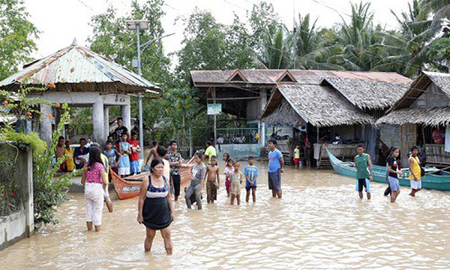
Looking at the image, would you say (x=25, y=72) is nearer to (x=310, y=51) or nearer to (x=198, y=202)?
(x=198, y=202)

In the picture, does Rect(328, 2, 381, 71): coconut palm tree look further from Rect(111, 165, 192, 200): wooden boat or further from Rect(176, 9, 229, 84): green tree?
Rect(111, 165, 192, 200): wooden boat

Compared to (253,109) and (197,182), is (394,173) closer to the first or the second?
(197,182)

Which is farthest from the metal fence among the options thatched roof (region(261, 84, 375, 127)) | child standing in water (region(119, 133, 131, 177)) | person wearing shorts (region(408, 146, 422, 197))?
thatched roof (region(261, 84, 375, 127))

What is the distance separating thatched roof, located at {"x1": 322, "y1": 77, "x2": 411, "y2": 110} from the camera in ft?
66.7

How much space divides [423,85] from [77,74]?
12.3 m

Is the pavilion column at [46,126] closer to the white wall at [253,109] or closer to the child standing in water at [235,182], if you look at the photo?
the child standing in water at [235,182]

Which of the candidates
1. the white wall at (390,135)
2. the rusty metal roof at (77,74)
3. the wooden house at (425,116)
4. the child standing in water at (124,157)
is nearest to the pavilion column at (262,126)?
the white wall at (390,135)

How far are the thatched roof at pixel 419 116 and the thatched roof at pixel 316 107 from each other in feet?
6.18

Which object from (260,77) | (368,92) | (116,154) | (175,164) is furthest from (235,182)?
(260,77)

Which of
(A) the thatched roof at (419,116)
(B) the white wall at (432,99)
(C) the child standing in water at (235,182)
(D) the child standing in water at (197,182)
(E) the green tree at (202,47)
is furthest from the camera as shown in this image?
(E) the green tree at (202,47)

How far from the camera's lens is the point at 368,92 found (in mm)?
21219

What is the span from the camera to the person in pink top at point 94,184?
8062mm

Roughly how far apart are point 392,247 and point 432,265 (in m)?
0.92

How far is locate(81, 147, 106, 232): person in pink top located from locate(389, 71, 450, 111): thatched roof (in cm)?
1238
